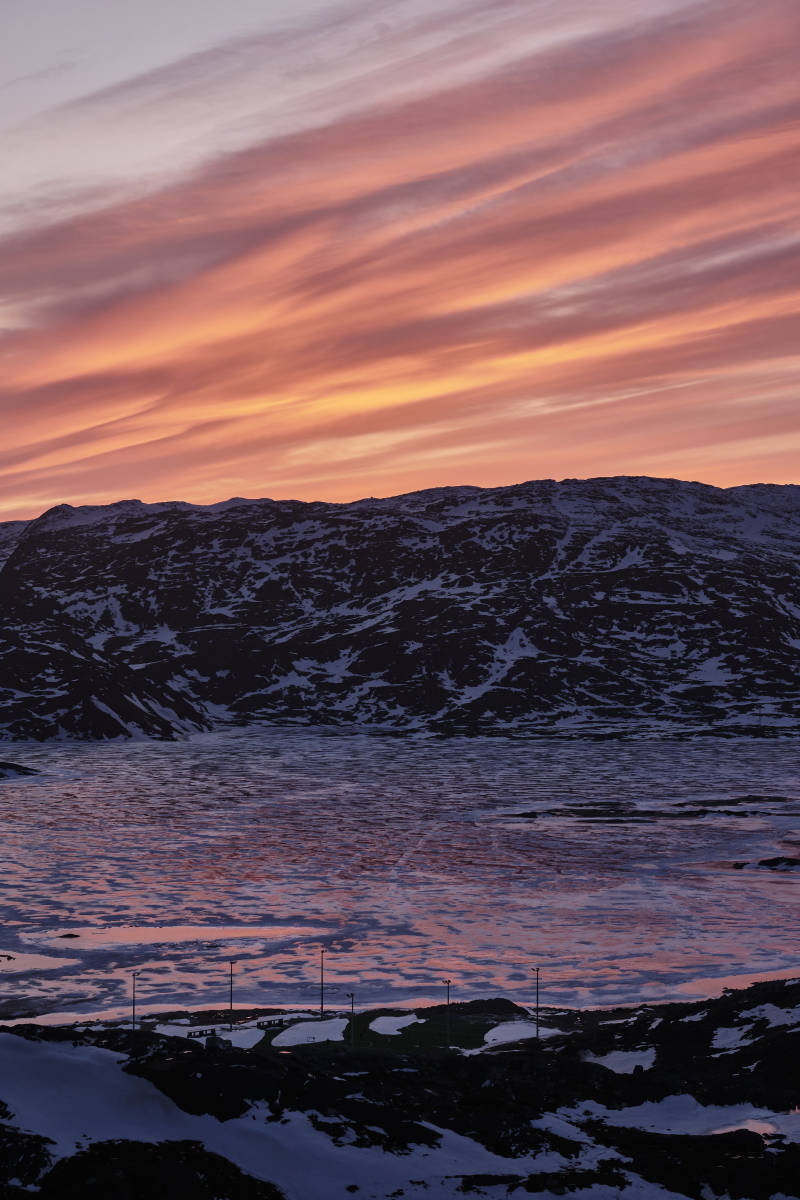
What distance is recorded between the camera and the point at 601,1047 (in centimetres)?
8456

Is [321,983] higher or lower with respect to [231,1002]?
lower

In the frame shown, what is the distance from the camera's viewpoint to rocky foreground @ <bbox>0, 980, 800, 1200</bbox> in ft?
172

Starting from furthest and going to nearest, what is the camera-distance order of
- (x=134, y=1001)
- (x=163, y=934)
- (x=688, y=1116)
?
1. (x=163, y=934)
2. (x=134, y=1001)
3. (x=688, y=1116)

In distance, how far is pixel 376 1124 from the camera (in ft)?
195

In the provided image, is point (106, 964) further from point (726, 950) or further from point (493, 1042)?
point (726, 950)

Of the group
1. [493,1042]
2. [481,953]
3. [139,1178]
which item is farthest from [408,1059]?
[481,953]

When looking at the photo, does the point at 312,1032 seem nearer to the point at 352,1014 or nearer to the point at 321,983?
the point at 352,1014

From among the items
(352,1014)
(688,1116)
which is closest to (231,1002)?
(352,1014)

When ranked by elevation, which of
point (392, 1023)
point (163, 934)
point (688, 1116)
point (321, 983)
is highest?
point (688, 1116)

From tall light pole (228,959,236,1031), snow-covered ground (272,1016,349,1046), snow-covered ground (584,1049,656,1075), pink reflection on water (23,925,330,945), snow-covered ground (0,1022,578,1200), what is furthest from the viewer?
pink reflection on water (23,925,330,945)

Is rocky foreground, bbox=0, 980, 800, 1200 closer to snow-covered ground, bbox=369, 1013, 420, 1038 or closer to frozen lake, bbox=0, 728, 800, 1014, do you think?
snow-covered ground, bbox=369, 1013, 420, 1038

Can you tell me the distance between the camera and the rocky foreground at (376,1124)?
172 ft

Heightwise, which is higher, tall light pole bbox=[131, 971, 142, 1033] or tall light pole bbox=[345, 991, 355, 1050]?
tall light pole bbox=[131, 971, 142, 1033]

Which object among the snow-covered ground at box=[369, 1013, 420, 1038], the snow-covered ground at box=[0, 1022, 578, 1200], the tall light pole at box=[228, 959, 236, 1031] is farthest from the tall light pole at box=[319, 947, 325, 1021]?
the snow-covered ground at box=[0, 1022, 578, 1200]
